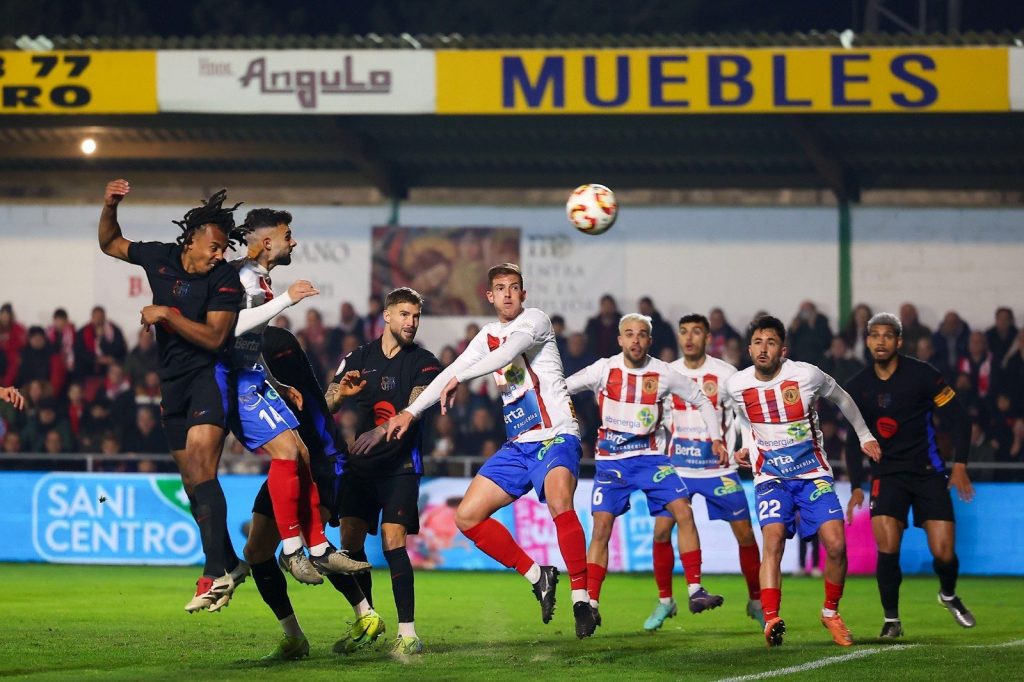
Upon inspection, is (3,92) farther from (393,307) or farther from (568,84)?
(393,307)

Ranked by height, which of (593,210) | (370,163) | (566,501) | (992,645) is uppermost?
(370,163)

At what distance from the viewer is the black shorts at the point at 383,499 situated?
9.40m

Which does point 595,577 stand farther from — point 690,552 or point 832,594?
point 832,594

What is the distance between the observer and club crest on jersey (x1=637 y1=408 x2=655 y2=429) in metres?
11.2

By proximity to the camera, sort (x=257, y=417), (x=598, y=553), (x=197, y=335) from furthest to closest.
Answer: (x=598, y=553)
(x=257, y=417)
(x=197, y=335)

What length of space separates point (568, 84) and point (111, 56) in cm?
550

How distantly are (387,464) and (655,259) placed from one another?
11.5 metres

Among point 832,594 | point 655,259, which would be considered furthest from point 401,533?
point 655,259

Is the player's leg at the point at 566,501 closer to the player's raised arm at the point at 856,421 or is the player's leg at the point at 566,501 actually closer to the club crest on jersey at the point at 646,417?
the club crest on jersey at the point at 646,417

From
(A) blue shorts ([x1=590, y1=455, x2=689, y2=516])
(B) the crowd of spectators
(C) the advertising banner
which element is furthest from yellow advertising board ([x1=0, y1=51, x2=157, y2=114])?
(A) blue shorts ([x1=590, y1=455, x2=689, y2=516])

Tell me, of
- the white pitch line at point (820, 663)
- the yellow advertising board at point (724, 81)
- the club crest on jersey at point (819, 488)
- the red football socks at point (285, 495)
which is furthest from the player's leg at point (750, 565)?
the yellow advertising board at point (724, 81)

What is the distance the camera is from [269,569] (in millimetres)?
9273

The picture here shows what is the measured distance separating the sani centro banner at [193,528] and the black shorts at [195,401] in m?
8.25

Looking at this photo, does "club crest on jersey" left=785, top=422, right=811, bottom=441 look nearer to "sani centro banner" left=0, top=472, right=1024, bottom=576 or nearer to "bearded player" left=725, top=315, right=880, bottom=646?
"bearded player" left=725, top=315, right=880, bottom=646
